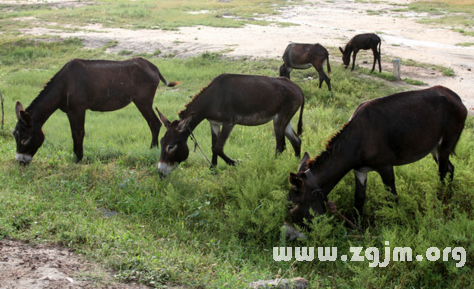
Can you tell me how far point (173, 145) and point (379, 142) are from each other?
11.0 ft

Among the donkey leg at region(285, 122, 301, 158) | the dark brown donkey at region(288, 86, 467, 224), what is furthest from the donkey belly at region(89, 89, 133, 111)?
the dark brown donkey at region(288, 86, 467, 224)

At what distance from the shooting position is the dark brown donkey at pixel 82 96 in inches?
319

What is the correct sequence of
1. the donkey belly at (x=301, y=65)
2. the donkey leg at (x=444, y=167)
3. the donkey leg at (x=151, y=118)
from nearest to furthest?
the donkey leg at (x=444, y=167) → the donkey leg at (x=151, y=118) → the donkey belly at (x=301, y=65)

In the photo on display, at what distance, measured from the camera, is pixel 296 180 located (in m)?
5.60

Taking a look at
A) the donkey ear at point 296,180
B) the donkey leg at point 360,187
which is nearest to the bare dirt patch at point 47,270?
the donkey ear at point 296,180

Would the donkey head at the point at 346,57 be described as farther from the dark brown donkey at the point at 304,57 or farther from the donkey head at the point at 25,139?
the donkey head at the point at 25,139

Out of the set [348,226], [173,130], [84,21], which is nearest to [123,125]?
[173,130]

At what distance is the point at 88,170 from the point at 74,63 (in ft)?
7.49

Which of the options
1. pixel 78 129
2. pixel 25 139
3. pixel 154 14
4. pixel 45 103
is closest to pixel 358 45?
pixel 78 129

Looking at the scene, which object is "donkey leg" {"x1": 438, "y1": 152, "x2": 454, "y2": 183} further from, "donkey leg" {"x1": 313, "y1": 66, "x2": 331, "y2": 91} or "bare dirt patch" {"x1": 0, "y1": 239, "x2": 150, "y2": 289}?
"donkey leg" {"x1": 313, "y1": 66, "x2": 331, "y2": 91}

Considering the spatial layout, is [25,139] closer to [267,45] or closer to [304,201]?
Result: [304,201]

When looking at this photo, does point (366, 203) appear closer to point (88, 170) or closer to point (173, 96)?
point (88, 170)

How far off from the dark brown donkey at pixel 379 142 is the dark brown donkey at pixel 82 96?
4.71 meters

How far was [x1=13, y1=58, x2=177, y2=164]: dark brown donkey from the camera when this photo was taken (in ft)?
26.6
